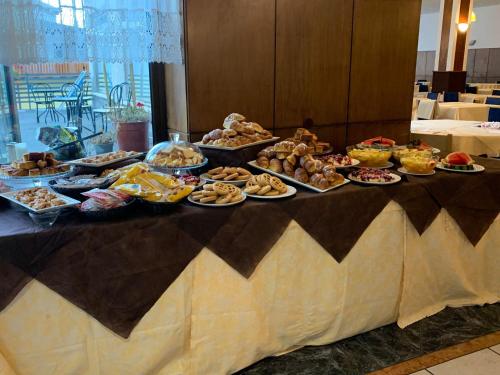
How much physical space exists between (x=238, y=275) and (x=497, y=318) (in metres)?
1.31

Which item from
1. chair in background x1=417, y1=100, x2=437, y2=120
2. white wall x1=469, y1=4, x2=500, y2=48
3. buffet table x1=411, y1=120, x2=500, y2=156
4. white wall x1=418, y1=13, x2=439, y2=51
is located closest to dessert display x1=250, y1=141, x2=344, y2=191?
buffet table x1=411, y1=120, x2=500, y2=156

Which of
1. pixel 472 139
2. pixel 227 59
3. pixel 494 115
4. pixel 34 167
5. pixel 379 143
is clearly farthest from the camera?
pixel 494 115

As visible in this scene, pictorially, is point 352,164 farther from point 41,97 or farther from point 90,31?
point 41,97

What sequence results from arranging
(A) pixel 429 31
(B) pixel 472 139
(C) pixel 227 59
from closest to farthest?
(C) pixel 227 59
(B) pixel 472 139
(A) pixel 429 31

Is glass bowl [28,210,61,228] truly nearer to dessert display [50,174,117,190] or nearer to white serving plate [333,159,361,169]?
dessert display [50,174,117,190]

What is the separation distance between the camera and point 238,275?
5.21ft

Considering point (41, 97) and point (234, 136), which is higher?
point (41, 97)

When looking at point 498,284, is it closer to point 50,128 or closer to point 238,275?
point 238,275

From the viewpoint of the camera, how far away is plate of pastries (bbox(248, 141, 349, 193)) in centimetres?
177

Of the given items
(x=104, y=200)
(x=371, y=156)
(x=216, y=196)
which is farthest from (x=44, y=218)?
(x=371, y=156)

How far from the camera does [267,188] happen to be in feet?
5.50

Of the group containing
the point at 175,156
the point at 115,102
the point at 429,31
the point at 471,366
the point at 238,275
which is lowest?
the point at 471,366

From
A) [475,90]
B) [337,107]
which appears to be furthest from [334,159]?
[475,90]

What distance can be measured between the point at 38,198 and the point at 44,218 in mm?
112
